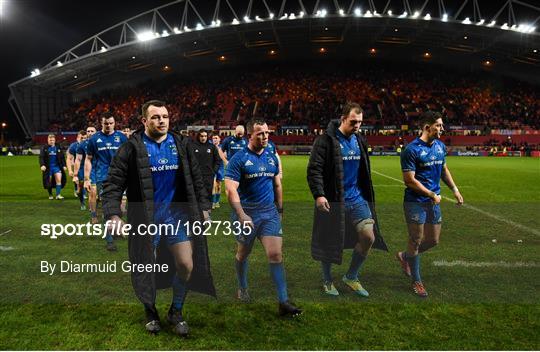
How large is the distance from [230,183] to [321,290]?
1.76m

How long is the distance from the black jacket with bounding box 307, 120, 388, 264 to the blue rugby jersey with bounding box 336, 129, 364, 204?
0.07 m

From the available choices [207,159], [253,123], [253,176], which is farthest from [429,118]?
[207,159]

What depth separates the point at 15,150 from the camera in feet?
145

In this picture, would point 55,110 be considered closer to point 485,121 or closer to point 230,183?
point 485,121

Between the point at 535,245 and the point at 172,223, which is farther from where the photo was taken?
the point at 535,245

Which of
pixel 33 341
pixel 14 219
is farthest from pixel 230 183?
pixel 14 219

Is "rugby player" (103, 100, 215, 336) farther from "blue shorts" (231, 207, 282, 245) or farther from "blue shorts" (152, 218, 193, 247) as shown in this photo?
"blue shorts" (231, 207, 282, 245)

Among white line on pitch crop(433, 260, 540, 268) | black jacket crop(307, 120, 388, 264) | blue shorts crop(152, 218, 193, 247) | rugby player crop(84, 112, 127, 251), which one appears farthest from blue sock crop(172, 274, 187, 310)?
rugby player crop(84, 112, 127, 251)

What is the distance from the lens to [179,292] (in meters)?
4.40

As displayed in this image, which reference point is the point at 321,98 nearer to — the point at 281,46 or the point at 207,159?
the point at 281,46

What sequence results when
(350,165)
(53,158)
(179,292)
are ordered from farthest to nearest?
(53,158) < (350,165) < (179,292)

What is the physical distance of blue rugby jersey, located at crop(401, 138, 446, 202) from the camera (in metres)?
5.40

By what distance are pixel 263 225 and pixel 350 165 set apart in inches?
50.4

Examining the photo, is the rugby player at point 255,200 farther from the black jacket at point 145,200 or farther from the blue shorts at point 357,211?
the blue shorts at point 357,211
